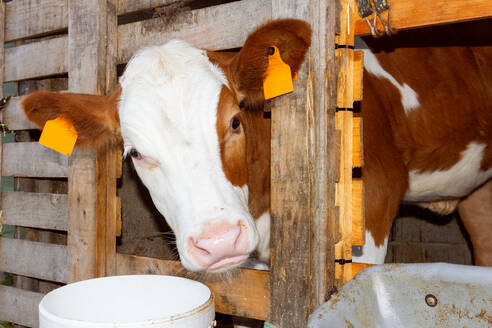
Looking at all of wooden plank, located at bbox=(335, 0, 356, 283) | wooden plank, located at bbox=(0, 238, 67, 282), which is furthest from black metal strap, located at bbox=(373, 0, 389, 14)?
wooden plank, located at bbox=(0, 238, 67, 282)

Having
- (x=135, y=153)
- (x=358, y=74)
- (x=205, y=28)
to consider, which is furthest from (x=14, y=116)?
(x=358, y=74)

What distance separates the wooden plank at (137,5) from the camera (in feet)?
7.92

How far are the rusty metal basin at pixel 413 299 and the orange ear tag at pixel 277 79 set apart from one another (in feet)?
2.83

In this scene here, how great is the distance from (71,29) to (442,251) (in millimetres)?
4489

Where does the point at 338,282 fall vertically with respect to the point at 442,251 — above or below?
above

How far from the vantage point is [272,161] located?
6.57 ft

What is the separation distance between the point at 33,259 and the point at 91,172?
37.2 inches

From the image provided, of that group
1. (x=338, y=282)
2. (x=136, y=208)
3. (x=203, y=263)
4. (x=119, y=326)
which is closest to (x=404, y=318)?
(x=338, y=282)

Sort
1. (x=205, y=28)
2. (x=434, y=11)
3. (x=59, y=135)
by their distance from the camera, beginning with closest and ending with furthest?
(x=434, y=11) → (x=205, y=28) → (x=59, y=135)

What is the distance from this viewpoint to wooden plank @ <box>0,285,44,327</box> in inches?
124

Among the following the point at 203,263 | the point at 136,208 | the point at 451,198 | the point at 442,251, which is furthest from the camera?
the point at 442,251

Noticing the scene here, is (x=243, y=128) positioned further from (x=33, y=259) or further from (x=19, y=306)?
(x=19, y=306)

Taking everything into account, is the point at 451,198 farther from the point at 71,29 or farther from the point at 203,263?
the point at 71,29

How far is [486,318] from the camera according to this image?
4.19ft
